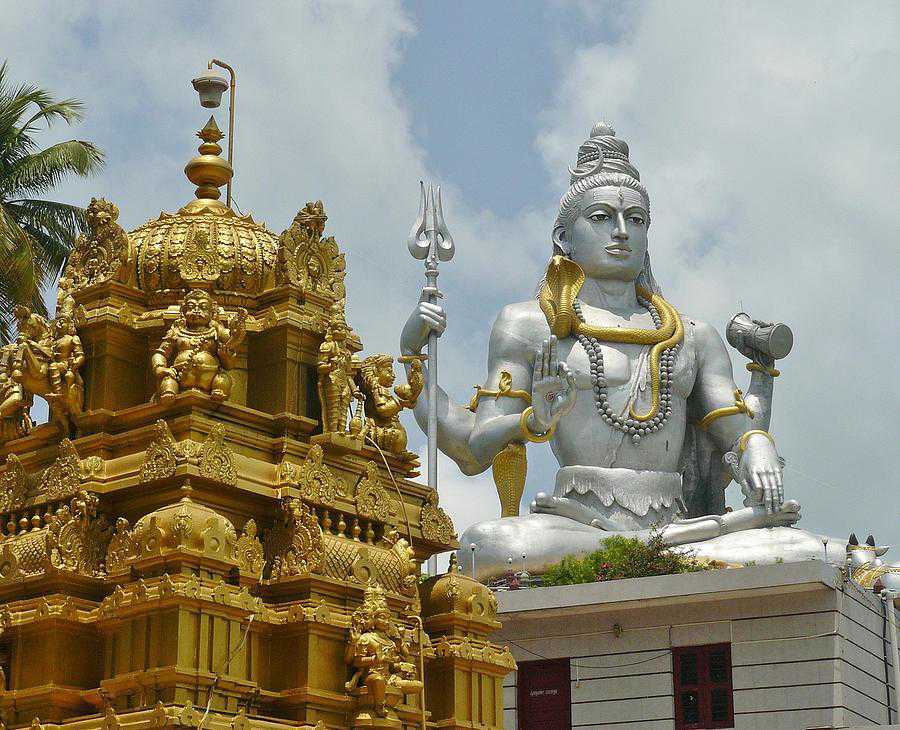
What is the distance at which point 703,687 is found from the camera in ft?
76.5

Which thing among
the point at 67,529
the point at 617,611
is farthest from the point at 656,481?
the point at 67,529

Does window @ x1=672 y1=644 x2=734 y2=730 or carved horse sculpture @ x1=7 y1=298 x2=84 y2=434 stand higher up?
carved horse sculpture @ x1=7 y1=298 x2=84 y2=434

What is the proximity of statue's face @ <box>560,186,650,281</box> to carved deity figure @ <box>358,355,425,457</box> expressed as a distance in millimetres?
14751

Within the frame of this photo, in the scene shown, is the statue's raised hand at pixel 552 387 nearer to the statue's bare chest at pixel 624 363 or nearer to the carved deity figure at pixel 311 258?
the statue's bare chest at pixel 624 363

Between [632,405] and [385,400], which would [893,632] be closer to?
[632,405]

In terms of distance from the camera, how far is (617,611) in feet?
77.8

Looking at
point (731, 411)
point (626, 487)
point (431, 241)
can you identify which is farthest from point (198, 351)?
point (731, 411)

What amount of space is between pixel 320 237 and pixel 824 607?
10897mm

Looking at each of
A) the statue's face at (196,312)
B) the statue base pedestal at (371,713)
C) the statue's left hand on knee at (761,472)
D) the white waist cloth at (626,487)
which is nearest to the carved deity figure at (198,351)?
the statue's face at (196,312)

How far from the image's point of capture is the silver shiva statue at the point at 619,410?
27141 millimetres

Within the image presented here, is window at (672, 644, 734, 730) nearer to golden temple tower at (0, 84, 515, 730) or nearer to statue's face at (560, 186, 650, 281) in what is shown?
statue's face at (560, 186, 650, 281)

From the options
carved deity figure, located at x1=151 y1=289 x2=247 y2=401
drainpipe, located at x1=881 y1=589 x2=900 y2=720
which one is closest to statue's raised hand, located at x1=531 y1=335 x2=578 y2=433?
drainpipe, located at x1=881 y1=589 x2=900 y2=720

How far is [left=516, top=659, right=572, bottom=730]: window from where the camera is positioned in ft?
78.6

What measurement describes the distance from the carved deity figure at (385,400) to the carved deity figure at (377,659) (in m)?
1.67
